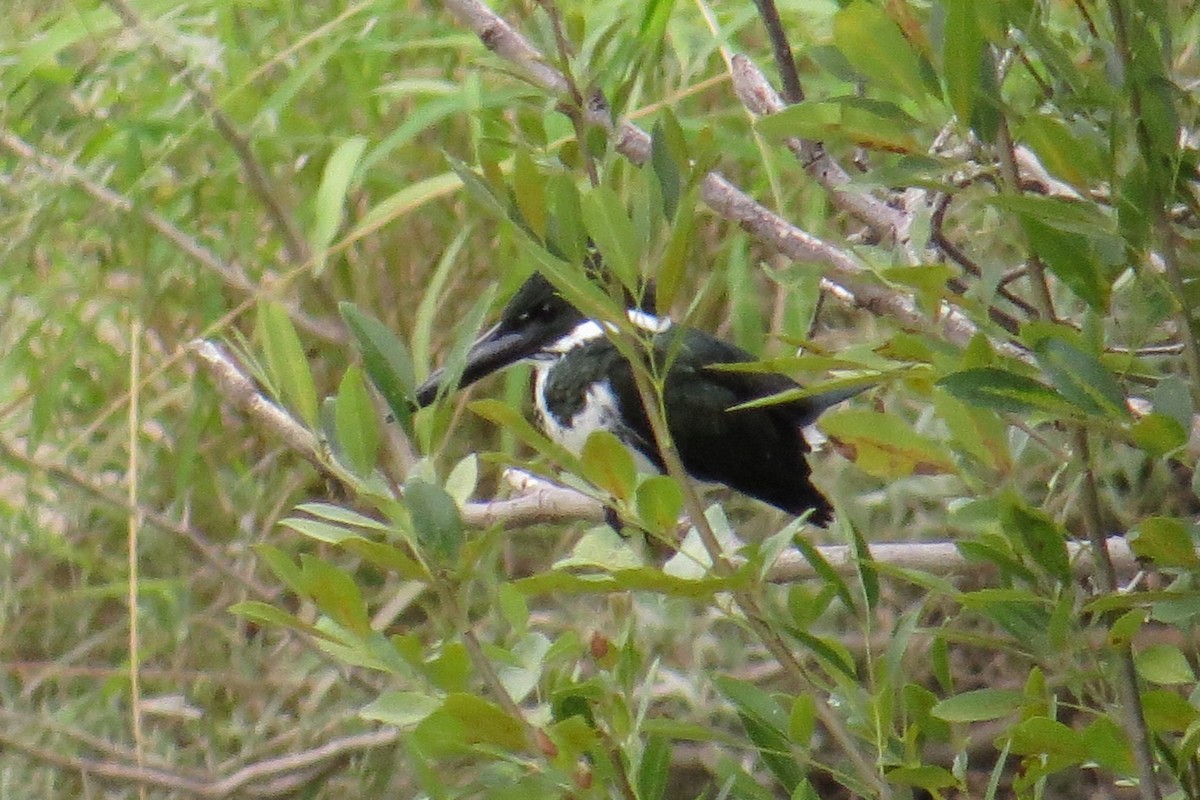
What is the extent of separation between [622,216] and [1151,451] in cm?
19

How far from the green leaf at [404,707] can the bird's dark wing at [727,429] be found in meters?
1.20

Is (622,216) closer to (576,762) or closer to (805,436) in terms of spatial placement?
(576,762)

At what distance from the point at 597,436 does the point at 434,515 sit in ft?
0.21

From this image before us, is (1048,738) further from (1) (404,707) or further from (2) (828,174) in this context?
(2) (828,174)

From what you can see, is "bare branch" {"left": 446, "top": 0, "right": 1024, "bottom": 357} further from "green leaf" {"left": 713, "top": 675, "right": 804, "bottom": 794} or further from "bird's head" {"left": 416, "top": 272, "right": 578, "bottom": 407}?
"bird's head" {"left": 416, "top": 272, "right": 578, "bottom": 407}

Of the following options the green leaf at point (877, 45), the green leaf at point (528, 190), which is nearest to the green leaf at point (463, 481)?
the green leaf at point (528, 190)

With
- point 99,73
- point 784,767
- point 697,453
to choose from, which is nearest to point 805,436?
point 697,453

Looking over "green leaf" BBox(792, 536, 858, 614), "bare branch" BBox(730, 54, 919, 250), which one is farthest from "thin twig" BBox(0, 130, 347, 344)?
"green leaf" BBox(792, 536, 858, 614)

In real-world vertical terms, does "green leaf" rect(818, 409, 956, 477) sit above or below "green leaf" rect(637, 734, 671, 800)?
above

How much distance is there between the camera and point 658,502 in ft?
2.08

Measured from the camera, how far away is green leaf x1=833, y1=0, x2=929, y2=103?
0.60m

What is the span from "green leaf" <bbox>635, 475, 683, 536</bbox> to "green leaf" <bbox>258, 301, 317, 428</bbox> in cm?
15

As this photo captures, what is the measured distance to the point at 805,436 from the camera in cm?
200

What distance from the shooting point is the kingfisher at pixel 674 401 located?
1.88 meters
